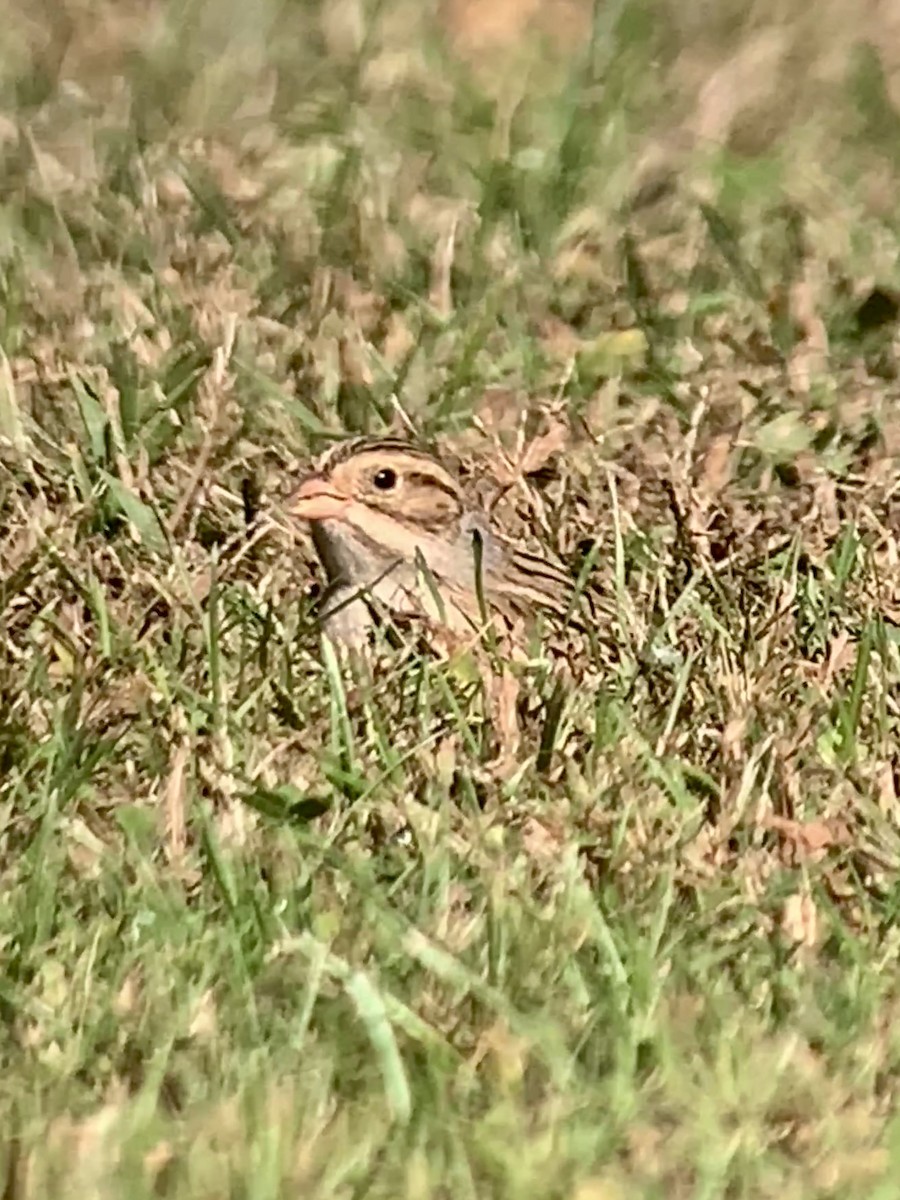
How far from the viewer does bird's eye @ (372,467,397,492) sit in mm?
5295

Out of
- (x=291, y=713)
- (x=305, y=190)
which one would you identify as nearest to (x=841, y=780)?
(x=291, y=713)

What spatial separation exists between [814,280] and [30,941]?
3177mm

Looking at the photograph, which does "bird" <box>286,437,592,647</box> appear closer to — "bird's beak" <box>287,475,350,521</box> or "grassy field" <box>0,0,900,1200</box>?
"bird's beak" <box>287,475,350,521</box>

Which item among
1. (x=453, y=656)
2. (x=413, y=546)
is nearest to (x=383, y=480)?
(x=413, y=546)

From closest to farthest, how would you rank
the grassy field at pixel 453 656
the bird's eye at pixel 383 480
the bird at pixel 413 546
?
the grassy field at pixel 453 656 → the bird at pixel 413 546 → the bird's eye at pixel 383 480

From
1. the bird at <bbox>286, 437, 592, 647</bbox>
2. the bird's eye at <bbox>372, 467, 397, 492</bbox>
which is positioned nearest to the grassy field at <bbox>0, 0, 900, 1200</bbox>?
the bird at <bbox>286, 437, 592, 647</bbox>

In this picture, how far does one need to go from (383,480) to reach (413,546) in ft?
0.43

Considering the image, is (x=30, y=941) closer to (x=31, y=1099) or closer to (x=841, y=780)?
(x=31, y=1099)

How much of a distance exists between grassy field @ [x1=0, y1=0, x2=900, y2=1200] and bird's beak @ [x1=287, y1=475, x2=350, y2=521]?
0.15 metres

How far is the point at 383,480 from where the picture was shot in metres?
5.30

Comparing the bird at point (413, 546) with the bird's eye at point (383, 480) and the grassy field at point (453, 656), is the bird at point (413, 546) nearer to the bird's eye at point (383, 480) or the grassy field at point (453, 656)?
the bird's eye at point (383, 480)

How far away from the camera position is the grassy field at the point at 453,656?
3604 mm

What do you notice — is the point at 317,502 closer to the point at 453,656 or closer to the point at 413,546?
the point at 413,546

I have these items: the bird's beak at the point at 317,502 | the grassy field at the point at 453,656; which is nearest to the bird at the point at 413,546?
the bird's beak at the point at 317,502
